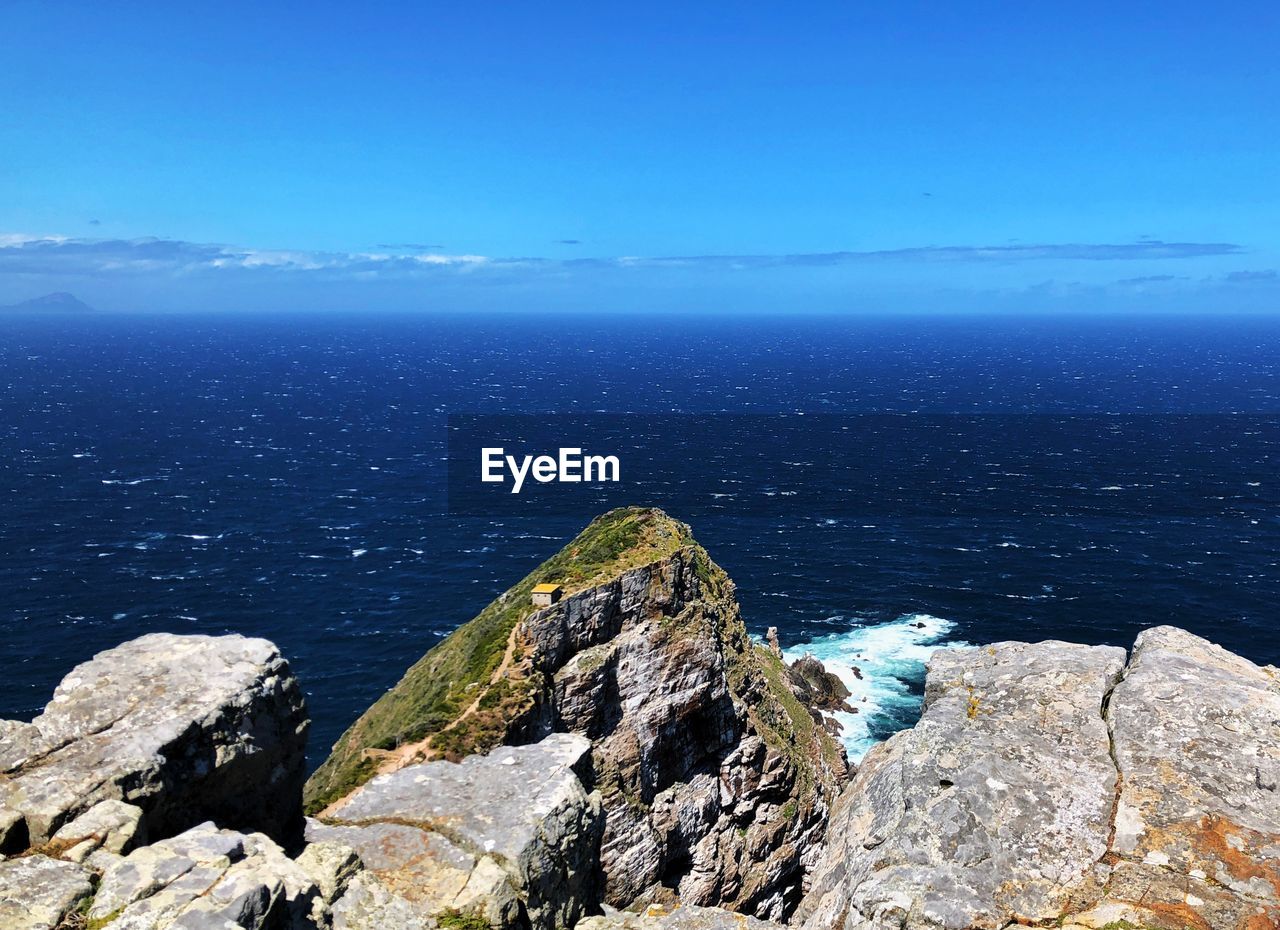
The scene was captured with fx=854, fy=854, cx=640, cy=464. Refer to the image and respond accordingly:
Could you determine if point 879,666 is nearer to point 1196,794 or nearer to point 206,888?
point 1196,794

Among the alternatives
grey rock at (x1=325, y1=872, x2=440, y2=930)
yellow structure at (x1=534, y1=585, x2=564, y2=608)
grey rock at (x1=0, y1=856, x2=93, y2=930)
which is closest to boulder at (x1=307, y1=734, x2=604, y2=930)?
grey rock at (x1=325, y1=872, x2=440, y2=930)

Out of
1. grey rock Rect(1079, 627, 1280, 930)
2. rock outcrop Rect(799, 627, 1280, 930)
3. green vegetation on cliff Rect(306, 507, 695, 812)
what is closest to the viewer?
grey rock Rect(1079, 627, 1280, 930)

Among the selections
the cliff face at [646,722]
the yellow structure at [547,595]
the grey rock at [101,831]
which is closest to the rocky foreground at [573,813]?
the grey rock at [101,831]

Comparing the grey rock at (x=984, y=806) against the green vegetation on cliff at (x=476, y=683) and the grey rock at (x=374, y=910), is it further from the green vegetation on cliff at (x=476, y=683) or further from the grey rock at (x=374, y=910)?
the green vegetation on cliff at (x=476, y=683)

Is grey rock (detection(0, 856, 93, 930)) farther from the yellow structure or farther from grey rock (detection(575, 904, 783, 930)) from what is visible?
the yellow structure

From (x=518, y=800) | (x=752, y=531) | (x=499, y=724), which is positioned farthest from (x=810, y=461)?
(x=518, y=800)
